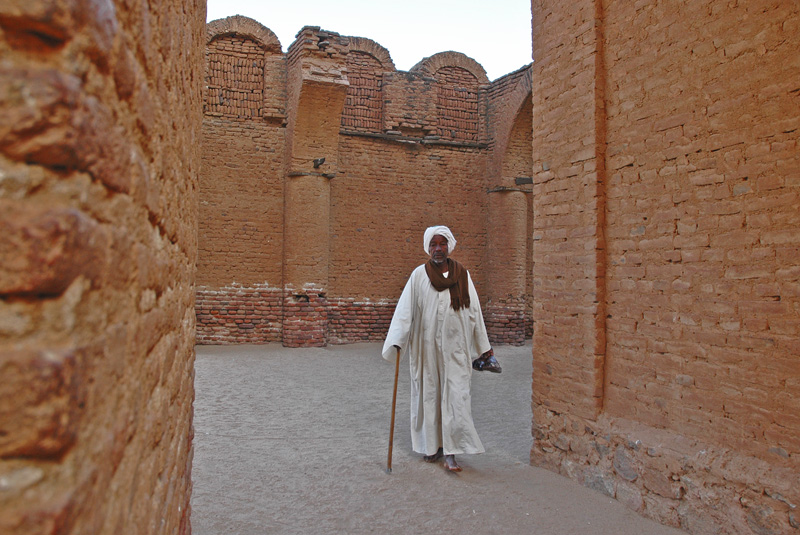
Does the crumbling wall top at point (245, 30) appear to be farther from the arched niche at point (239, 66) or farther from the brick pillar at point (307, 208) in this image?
the brick pillar at point (307, 208)

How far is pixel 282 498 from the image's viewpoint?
4090mm

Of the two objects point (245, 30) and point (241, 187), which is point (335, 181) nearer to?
point (241, 187)

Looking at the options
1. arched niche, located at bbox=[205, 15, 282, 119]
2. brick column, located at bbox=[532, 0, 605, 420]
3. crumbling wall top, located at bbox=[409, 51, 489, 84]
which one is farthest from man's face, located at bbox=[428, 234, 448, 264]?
crumbling wall top, located at bbox=[409, 51, 489, 84]

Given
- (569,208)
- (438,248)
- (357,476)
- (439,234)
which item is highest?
(569,208)

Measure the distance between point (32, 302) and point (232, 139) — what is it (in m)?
11.9

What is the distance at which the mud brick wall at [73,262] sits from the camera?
1.95 feet

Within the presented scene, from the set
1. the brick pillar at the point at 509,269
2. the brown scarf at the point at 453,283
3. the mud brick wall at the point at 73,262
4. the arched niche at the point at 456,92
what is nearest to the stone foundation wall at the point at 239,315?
the brick pillar at the point at 509,269

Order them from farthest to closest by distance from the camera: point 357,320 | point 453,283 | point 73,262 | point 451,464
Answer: point 357,320 → point 453,283 → point 451,464 → point 73,262

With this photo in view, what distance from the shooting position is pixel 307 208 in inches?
463

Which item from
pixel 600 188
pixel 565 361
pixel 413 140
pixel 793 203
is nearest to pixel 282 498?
pixel 565 361

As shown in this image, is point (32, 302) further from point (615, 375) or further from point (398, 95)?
point (398, 95)

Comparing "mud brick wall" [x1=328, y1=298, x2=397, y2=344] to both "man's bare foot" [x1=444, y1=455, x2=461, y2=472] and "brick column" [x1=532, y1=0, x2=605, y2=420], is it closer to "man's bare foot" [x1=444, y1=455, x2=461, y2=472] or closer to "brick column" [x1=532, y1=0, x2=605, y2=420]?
"man's bare foot" [x1=444, y1=455, x2=461, y2=472]

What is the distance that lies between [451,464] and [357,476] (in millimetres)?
756

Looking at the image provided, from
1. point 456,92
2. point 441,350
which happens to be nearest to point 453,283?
point 441,350
